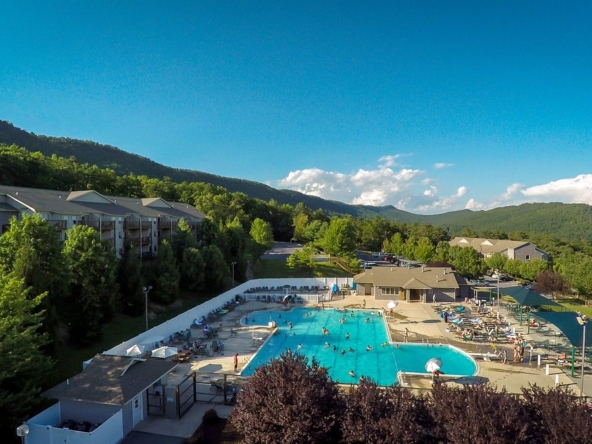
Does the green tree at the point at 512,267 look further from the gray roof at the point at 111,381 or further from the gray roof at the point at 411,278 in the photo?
the gray roof at the point at 111,381

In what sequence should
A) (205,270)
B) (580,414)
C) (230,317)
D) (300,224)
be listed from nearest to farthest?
(580,414), (230,317), (205,270), (300,224)

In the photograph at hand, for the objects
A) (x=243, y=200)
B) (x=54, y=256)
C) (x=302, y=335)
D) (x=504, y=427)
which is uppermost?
(x=243, y=200)

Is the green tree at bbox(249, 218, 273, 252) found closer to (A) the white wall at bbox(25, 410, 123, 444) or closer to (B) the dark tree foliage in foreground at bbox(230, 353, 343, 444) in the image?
(A) the white wall at bbox(25, 410, 123, 444)

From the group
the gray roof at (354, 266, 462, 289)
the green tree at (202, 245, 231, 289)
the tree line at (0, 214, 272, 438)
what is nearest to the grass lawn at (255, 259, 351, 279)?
the gray roof at (354, 266, 462, 289)

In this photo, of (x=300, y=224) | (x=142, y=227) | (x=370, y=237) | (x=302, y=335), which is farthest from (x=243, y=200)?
(x=302, y=335)

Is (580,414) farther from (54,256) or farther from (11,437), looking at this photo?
(54,256)

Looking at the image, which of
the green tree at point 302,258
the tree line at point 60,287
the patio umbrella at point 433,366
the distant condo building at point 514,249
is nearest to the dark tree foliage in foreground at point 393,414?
the patio umbrella at point 433,366

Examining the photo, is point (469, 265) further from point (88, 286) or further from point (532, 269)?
point (88, 286)
